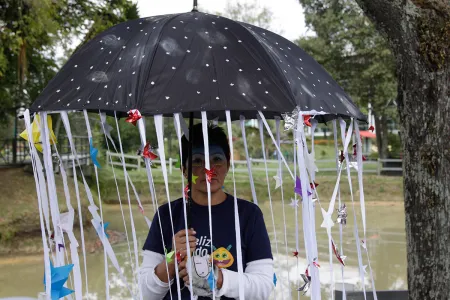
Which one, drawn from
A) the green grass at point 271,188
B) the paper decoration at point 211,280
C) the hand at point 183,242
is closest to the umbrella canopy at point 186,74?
the hand at point 183,242

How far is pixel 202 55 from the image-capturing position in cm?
162

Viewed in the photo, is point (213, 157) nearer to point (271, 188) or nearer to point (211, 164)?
point (211, 164)

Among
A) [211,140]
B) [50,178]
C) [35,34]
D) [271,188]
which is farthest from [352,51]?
[50,178]

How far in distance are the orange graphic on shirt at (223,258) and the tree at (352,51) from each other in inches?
601

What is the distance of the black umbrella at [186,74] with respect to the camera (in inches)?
60.2

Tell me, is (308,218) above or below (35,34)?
below

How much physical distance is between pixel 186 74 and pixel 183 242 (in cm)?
52

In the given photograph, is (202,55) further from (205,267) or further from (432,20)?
(432,20)

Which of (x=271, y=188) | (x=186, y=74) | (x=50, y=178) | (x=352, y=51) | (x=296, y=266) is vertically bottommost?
(x=296, y=266)

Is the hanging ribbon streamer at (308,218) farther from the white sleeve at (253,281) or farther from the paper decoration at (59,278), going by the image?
the paper decoration at (59,278)

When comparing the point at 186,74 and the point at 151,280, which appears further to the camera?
the point at 151,280

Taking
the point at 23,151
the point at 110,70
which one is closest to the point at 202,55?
the point at 110,70

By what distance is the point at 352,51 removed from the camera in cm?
1688

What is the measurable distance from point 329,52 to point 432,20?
15.0 meters
